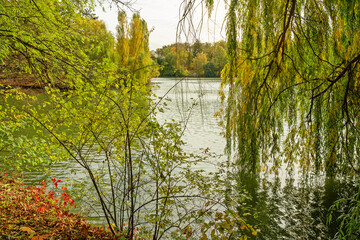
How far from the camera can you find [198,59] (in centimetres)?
183

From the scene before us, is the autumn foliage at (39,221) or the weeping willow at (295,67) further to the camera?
the autumn foliage at (39,221)

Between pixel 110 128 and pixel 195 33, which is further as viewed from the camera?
pixel 110 128

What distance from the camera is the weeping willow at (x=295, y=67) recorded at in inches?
76.5

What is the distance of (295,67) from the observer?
178 cm

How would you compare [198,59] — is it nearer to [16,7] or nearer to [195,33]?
[195,33]

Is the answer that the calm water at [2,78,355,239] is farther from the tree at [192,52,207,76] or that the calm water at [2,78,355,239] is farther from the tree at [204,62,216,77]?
the tree at [192,52,207,76]

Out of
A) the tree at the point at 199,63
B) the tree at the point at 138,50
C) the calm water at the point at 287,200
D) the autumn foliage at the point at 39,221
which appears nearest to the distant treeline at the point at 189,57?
the tree at the point at 199,63

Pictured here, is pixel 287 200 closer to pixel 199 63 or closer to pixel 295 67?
pixel 295 67

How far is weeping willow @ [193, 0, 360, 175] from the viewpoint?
194cm

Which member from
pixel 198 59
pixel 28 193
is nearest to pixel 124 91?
pixel 198 59

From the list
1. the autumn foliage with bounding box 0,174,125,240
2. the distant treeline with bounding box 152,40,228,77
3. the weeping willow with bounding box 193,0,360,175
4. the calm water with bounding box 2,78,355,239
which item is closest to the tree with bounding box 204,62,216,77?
the distant treeline with bounding box 152,40,228,77

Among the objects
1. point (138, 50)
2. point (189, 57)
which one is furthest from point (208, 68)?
point (138, 50)

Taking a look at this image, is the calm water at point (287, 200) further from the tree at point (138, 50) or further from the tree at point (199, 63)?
the tree at point (199, 63)

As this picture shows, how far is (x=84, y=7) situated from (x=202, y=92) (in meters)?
3.14
